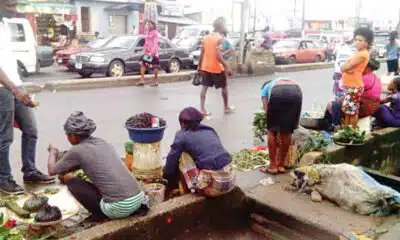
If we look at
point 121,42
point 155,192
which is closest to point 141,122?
point 155,192

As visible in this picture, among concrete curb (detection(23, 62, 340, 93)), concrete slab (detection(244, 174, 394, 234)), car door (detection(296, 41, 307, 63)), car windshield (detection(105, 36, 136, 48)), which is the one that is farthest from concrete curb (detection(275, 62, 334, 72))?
concrete slab (detection(244, 174, 394, 234))

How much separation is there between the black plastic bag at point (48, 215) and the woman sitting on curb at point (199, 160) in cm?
119

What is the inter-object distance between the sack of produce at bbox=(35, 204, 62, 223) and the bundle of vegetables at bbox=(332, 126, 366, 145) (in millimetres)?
3807

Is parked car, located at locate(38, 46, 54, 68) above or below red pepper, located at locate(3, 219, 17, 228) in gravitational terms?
above

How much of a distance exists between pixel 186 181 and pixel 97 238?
45.9 inches

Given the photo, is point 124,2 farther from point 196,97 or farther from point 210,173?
point 210,173

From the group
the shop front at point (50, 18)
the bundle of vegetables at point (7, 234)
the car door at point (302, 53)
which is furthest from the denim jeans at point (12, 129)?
the shop front at point (50, 18)

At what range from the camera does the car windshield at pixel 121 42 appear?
1531 centimetres

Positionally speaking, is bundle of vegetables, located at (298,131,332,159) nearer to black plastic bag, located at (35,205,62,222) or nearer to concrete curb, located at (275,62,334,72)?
black plastic bag, located at (35,205,62,222)

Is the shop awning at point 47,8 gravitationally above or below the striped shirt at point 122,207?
above

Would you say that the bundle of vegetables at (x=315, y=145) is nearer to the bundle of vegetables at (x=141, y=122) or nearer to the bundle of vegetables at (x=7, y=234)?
the bundle of vegetables at (x=141, y=122)

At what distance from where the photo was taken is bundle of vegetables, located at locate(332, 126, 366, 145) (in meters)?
5.69

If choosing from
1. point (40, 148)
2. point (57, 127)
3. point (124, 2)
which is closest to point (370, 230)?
point (40, 148)

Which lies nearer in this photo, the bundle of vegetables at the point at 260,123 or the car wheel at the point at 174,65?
the bundle of vegetables at the point at 260,123
